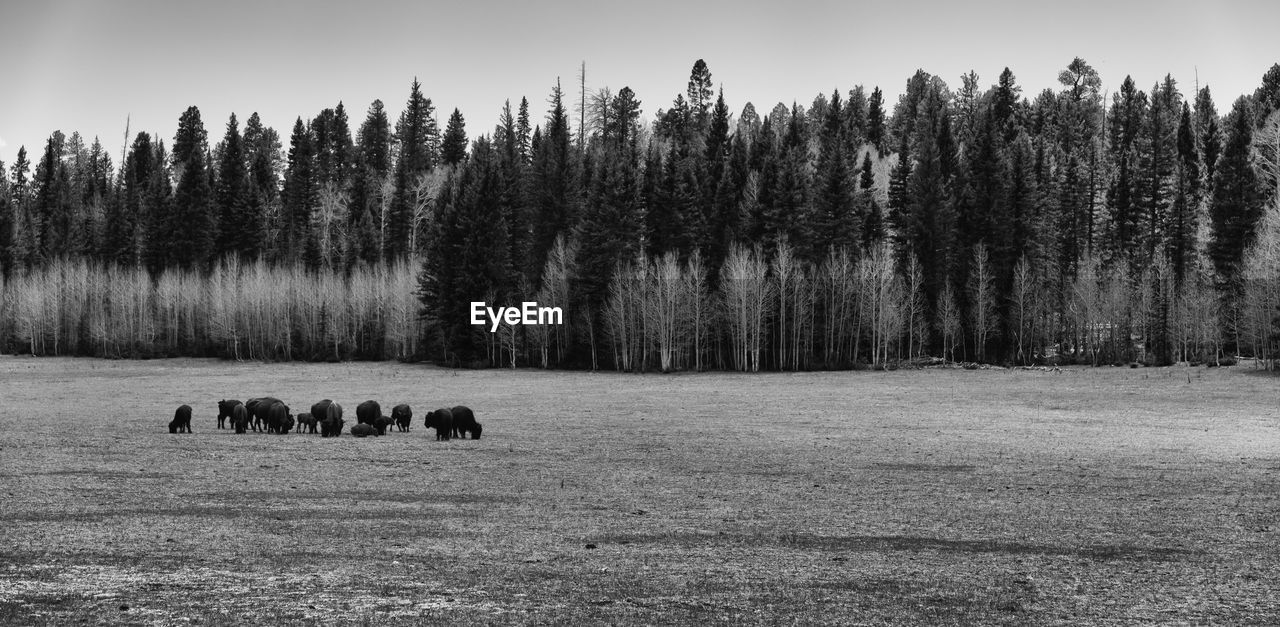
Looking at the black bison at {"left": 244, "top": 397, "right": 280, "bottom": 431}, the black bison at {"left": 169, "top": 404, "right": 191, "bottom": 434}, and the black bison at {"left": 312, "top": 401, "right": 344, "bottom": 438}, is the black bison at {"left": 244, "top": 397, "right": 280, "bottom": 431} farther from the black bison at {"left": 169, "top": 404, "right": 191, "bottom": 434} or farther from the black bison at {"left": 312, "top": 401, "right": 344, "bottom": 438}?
the black bison at {"left": 312, "top": 401, "right": 344, "bottom": 438}

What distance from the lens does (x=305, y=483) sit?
69.9 ft

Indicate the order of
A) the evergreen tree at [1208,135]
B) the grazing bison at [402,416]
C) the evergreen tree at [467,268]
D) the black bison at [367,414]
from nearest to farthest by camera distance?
the black bison at [367,414]
the grazing bison at [402,416]
the evergreen tree at [467,268]
the evergreen tree at [1208,135]

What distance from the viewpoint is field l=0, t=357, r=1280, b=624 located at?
37.3ft

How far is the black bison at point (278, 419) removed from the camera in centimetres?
3431

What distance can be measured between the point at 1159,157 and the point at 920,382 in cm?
8111

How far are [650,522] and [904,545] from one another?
426 cm

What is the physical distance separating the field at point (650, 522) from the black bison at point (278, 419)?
2.20 metres

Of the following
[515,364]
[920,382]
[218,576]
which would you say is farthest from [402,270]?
[218,576]

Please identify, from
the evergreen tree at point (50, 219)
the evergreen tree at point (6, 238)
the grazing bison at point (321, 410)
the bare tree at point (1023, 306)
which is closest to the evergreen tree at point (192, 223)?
the evergreen tree at point (50, 219)

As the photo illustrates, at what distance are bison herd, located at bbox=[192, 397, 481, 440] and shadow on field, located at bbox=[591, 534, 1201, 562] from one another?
1768cm

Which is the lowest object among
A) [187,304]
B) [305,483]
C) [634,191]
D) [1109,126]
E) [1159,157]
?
[305,483]

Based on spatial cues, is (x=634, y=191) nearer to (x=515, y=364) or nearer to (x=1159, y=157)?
(x=515, y=364)

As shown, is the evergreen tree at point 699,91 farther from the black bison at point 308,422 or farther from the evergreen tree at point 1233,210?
the black bison at point 308,422

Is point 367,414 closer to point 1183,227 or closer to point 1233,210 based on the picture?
point 1233,210
